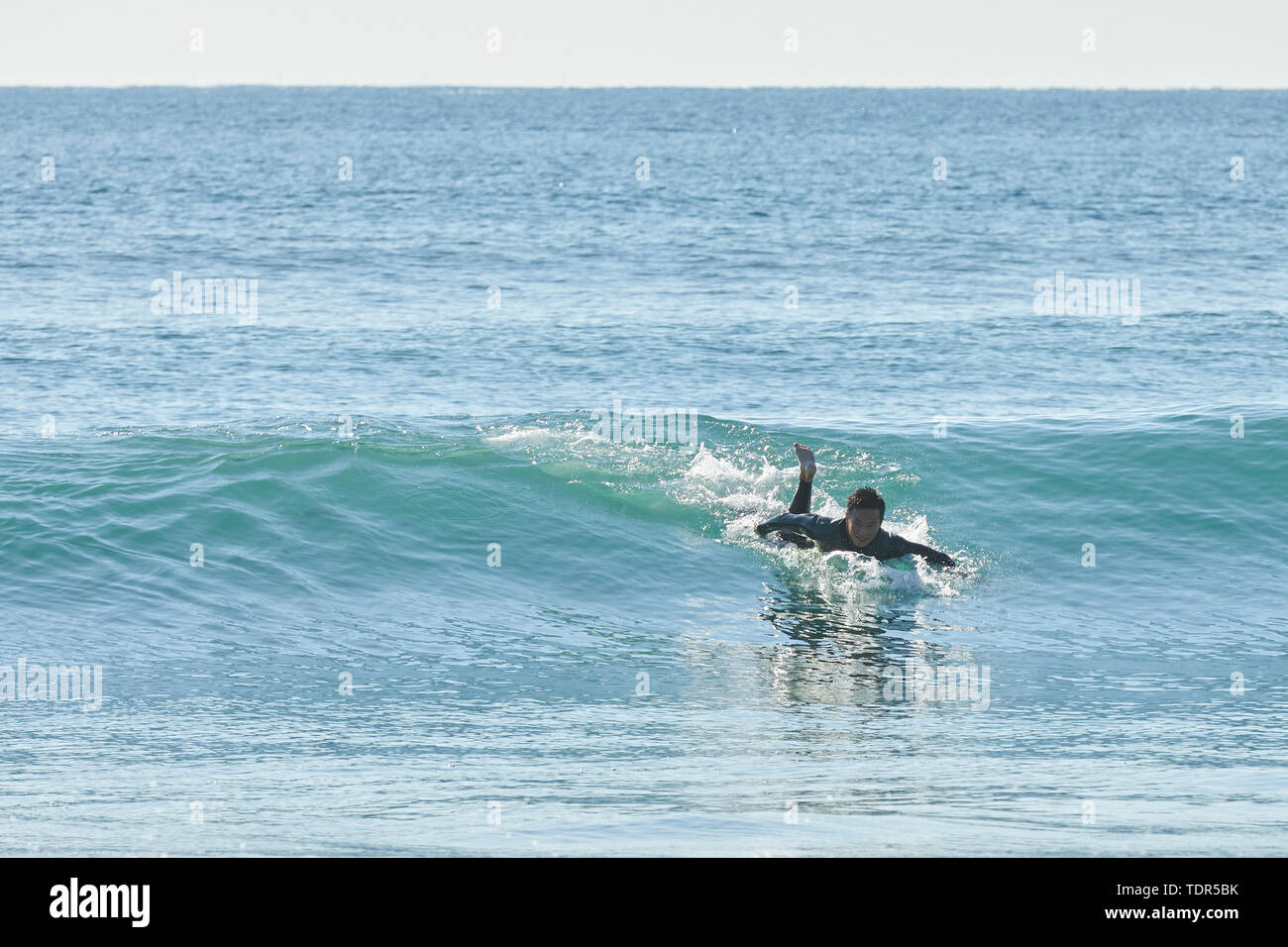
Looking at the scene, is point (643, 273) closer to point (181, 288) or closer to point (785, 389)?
point (181, 288)

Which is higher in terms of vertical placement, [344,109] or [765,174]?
[344,109]

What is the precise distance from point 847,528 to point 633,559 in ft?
8.34

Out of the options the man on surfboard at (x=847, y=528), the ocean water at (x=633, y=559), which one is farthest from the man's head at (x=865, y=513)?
the ocean water at (x=633, y=559)

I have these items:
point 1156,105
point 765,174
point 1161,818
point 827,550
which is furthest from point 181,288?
point 1156,105

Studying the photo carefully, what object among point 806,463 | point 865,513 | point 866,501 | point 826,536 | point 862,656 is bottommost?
point 862,656

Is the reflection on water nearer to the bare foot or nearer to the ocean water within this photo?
the ocean water

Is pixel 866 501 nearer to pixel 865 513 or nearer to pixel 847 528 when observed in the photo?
pixel 865 513

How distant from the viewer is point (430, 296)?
1236 inches

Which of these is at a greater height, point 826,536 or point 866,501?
point 866,501

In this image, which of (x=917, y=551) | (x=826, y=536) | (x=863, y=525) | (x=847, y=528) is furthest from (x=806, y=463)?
(x=917, y=551)

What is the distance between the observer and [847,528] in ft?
43.7

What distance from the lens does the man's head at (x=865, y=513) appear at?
42.2 feet

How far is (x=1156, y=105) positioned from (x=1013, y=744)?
6402 inches
